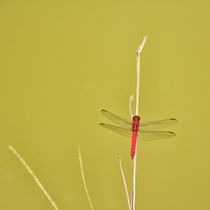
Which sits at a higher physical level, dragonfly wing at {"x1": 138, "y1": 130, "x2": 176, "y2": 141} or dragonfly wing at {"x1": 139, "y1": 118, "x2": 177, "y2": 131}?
dragonfly wing at {"x1": 139, "y1": 118, "x2": 177, "y2": 131}

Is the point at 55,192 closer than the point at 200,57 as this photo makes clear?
Yes

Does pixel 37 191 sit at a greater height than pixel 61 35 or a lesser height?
lesser

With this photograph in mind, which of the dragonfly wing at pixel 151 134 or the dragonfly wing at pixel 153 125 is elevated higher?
the dragonfly wing at pixel 153 125

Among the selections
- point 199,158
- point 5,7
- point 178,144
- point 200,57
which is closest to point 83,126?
point 178,144

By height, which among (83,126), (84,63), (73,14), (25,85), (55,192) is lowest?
(55,192)

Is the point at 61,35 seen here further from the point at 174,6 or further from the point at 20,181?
the point at 20,181

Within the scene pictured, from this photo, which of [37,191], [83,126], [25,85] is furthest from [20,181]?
[25,85]

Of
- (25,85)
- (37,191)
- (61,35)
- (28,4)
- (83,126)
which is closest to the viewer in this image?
(37,191)

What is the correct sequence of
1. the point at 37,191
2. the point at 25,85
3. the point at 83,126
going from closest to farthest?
the point at 37,191 < the point at 83,126 < the point at 25,85

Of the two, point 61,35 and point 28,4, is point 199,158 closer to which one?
point 61,35

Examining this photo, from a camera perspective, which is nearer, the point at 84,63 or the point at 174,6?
the point at 84,63
